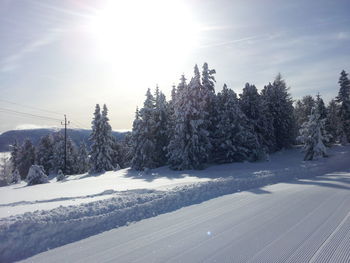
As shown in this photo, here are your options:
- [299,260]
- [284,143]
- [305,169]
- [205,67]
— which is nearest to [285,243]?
[299,260]

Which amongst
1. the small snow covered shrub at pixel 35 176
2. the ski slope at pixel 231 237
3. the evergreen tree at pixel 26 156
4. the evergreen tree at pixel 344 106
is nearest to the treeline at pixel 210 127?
the evergreen tree at pixel 344 106

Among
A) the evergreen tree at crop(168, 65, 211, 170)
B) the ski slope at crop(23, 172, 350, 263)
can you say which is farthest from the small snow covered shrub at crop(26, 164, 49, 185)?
the ski slope at crop(23, 172, 350, 263)

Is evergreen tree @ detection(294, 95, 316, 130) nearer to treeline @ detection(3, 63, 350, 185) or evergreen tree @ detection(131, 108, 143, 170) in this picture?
treeline @ detection(3, 63, 350, 185)

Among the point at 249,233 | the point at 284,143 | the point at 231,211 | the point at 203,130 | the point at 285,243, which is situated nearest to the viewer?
the point at 285,243

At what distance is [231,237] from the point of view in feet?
23.0

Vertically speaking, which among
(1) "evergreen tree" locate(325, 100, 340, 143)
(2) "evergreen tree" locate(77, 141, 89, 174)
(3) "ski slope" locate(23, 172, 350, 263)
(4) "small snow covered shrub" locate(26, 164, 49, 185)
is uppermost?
(1) "evergreen tree" locate(325, 100, 340, 143)

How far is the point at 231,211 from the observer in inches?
385

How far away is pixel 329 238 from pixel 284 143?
39.9 meters

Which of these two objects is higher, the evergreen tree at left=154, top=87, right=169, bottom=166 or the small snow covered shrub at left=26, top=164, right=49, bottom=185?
the evergreen tree at left=154, top=87, right=169, bottom=166

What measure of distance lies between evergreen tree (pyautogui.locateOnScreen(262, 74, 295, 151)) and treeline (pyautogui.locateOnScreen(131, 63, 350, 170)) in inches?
78.9

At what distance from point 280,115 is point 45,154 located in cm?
3923

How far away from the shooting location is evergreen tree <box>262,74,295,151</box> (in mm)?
43969

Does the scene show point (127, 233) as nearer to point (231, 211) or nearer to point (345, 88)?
point (231, 211)

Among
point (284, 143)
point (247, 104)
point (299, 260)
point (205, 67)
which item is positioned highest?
point (205, 67)
